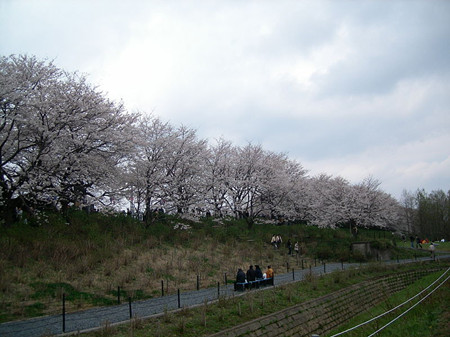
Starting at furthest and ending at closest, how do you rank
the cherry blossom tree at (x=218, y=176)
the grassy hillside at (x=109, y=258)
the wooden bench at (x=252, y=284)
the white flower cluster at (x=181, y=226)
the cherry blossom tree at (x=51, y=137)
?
the cherry blossom tree at (x=218, y=176) < the white flower cluster at (x=181, y=226) < the cherry blossom tree at (x=51, y=137) < the wooden bench at (x=252, y=284) < the grassy hillside at (x=109, y=258)

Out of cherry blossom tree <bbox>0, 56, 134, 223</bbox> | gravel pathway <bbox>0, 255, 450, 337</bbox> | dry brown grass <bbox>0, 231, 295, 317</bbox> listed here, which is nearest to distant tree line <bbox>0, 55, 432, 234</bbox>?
cherry blossom tree <bbox>0, 56, 134, 223</bbox>

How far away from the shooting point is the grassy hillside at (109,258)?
Result: 15.3 meters

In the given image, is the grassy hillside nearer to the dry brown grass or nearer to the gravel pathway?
the dry brown grass

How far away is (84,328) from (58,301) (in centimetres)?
368

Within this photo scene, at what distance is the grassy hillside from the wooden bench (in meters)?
1.52

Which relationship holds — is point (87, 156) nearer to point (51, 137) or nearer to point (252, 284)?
point (51, 137)

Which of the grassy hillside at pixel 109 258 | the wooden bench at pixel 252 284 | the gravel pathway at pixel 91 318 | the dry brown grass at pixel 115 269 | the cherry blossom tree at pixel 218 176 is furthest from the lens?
the cherry blossom tree at pixel 218 176

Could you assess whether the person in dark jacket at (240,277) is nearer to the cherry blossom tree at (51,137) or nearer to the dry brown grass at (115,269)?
the dry brown grass at (115,269)

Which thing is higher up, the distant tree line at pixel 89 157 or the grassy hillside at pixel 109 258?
the distant tree line at pixel 89 157

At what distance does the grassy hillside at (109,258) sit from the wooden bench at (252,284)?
1520 mm

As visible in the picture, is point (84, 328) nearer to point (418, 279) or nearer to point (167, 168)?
point (167, 168)

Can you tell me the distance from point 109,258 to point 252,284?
7.66 metres

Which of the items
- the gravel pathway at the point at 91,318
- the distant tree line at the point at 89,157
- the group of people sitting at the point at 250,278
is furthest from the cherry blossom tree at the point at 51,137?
the group of people sitting at the point at 250,278

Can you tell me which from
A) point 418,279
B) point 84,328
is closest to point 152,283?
point 84,328
